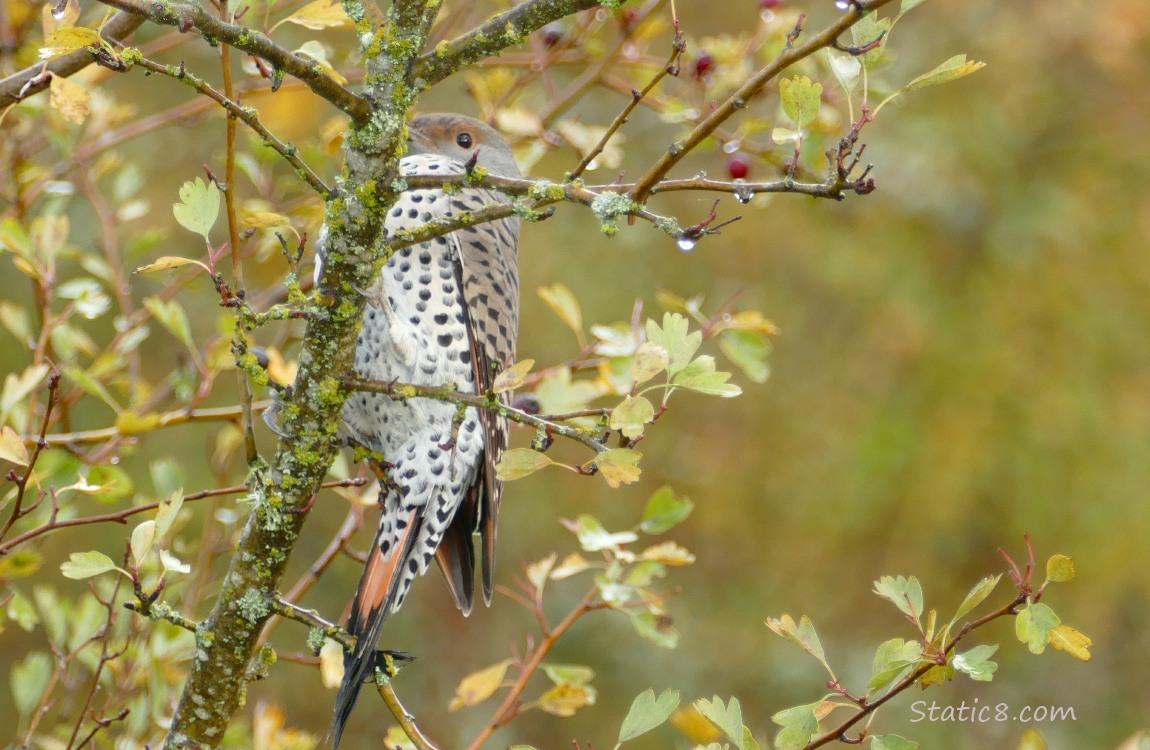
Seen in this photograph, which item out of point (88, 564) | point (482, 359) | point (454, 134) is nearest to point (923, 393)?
point (454, 134)

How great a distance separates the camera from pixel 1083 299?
4.93m

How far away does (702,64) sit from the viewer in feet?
7.21

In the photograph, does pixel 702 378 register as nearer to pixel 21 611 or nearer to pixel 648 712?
pixel 648 712

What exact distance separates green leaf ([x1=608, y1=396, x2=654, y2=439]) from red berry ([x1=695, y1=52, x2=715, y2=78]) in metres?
1.11

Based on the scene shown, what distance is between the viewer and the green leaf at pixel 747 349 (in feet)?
6.69

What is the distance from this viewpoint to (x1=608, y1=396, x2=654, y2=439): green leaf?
50.0 inches

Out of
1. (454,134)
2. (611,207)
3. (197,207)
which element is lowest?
(611,207)

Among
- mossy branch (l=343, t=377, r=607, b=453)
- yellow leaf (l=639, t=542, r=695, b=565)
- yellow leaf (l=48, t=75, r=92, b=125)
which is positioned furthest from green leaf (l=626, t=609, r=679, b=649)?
yellow leaf (l=48, t=75, r=92, b=125)

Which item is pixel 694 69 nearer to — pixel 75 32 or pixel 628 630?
pixel 75 32

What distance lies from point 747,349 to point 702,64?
0.56m

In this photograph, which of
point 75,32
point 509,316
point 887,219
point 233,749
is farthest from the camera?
point 887,219

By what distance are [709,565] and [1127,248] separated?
2444 mm

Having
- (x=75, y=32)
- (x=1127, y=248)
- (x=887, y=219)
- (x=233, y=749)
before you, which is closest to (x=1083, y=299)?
(x=1127, y=248)

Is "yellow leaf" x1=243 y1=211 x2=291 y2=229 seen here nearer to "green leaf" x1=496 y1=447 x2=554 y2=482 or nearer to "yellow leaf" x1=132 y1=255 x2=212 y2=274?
"yellow leaf" x1=132 y1=255 x2=212 y2=274
